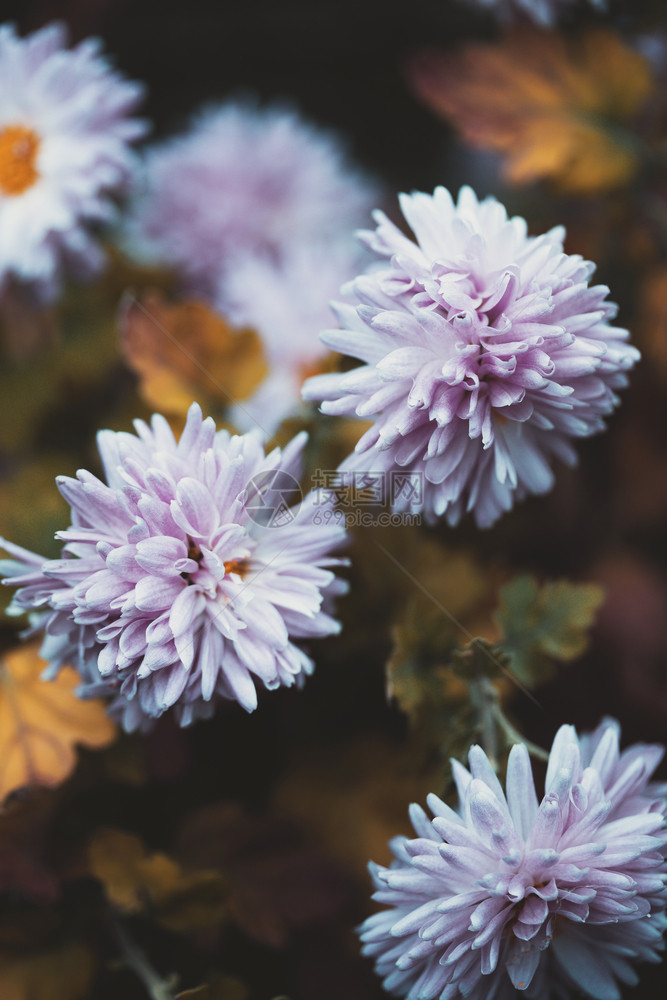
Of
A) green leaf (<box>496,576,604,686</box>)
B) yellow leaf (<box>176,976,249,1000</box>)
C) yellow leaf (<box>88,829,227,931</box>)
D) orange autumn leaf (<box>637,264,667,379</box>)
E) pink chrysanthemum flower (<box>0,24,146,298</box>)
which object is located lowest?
yellow leaf (<box>176,976,249,1000</box>)

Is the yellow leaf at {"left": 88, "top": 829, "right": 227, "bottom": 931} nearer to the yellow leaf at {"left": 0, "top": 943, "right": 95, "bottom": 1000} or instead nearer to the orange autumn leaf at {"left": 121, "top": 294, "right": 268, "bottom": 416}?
the yellow leaf at {"left": 0, "top": 943, "right": 95, "bottom": 1000}

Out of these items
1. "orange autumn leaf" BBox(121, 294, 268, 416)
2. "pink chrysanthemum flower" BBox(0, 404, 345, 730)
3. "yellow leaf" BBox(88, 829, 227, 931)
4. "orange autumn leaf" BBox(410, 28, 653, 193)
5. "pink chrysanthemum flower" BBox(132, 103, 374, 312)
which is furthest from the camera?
"pink chrysanthemum flower" BBox(132, 103, 374, 312)

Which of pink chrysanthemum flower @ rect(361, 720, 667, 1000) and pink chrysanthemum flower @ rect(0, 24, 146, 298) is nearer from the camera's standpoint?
pink chrysanthemum flower @ rect(361, 720, 667, 1000)

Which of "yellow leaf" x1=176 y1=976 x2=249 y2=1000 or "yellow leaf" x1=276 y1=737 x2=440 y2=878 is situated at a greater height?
"yellow leaf" x1=276 y1=737 x2=440 y2=878

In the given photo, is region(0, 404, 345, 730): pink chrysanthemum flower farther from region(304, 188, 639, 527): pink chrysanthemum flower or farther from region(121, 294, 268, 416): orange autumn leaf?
region(121, 294, 268, 416): orange autumn leaf

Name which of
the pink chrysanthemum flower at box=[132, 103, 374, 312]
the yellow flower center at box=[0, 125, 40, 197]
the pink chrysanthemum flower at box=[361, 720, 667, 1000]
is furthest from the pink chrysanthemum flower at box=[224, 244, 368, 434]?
the pink chrysanthemum flower at box=[361, 720, 667, 1000]

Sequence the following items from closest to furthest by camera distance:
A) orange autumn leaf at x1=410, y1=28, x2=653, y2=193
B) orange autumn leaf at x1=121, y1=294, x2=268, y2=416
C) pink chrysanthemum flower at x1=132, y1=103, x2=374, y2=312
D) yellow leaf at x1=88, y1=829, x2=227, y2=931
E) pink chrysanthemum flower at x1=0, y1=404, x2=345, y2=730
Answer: pink chrysanthemum flower at x1=0, y1=404, x2=345, y2=730, yellow leaf at x1=88, y1=829, x2=227, y2=931, orange autumn leaf at x1=121, y1=294, x2=268, y2=416, orange autumn leaf at x1=410, y1=28, x2=653, y2=193, pink chrysanthemum flower at x1=132, y1=103, x2=374, y2=312

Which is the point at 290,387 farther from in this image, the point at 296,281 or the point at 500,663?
the point at 500,663

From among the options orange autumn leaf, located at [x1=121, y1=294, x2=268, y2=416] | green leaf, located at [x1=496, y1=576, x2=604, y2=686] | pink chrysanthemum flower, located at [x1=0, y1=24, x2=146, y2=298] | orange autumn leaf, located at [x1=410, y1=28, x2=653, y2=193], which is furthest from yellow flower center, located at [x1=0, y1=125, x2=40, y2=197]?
green leaf, located at [x1=496, y1=576, x2=604, y2=686]

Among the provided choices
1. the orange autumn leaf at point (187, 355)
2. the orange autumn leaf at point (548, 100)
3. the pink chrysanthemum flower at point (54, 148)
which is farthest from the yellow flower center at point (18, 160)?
the orange autumn leaf at point (548, 100)
